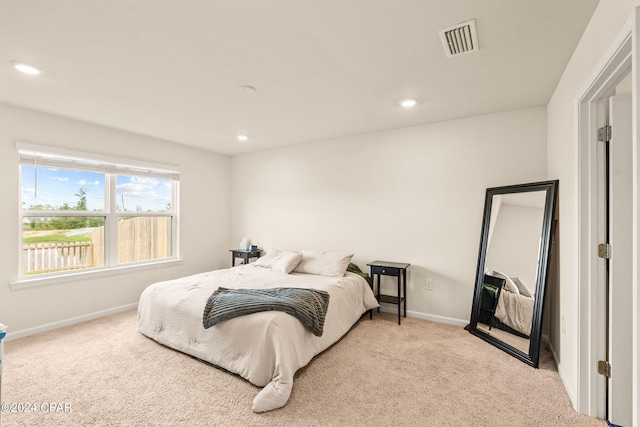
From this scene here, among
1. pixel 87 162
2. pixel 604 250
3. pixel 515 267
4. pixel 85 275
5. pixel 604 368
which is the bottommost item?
pixel 604 368

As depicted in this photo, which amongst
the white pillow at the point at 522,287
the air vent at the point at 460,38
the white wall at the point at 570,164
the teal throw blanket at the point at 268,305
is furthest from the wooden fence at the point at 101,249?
the white wall at the point at 570,164

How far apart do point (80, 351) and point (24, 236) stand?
1531 millimetres

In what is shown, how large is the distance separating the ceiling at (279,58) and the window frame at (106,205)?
19.6 inches

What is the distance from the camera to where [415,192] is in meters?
3.77

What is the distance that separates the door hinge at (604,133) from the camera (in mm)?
1848

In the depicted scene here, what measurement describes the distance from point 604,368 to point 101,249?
5.13 m

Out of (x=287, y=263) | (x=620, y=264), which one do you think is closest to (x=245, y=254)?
(x=287, y=263)

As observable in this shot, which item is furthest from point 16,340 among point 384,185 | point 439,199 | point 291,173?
point 439,199

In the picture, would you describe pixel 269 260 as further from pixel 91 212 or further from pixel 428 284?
pixel 91 212

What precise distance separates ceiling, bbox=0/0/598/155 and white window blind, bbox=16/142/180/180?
44 cm

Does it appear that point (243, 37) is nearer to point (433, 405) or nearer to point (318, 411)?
→ point (318, 411)

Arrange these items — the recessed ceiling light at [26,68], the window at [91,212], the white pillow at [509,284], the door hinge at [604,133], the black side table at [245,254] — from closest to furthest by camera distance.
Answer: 1. the door hinge at [604,133]
2. the recessed ceiling light at [26,68]
3. the white pillow at [509,284]
4. the window at [91,212]
5. the black side table at [245,254]

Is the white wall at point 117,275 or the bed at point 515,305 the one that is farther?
the white wall at point 117,275

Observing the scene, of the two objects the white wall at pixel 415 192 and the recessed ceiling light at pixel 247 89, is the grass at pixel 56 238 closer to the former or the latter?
the white wall at pixel 415 192
